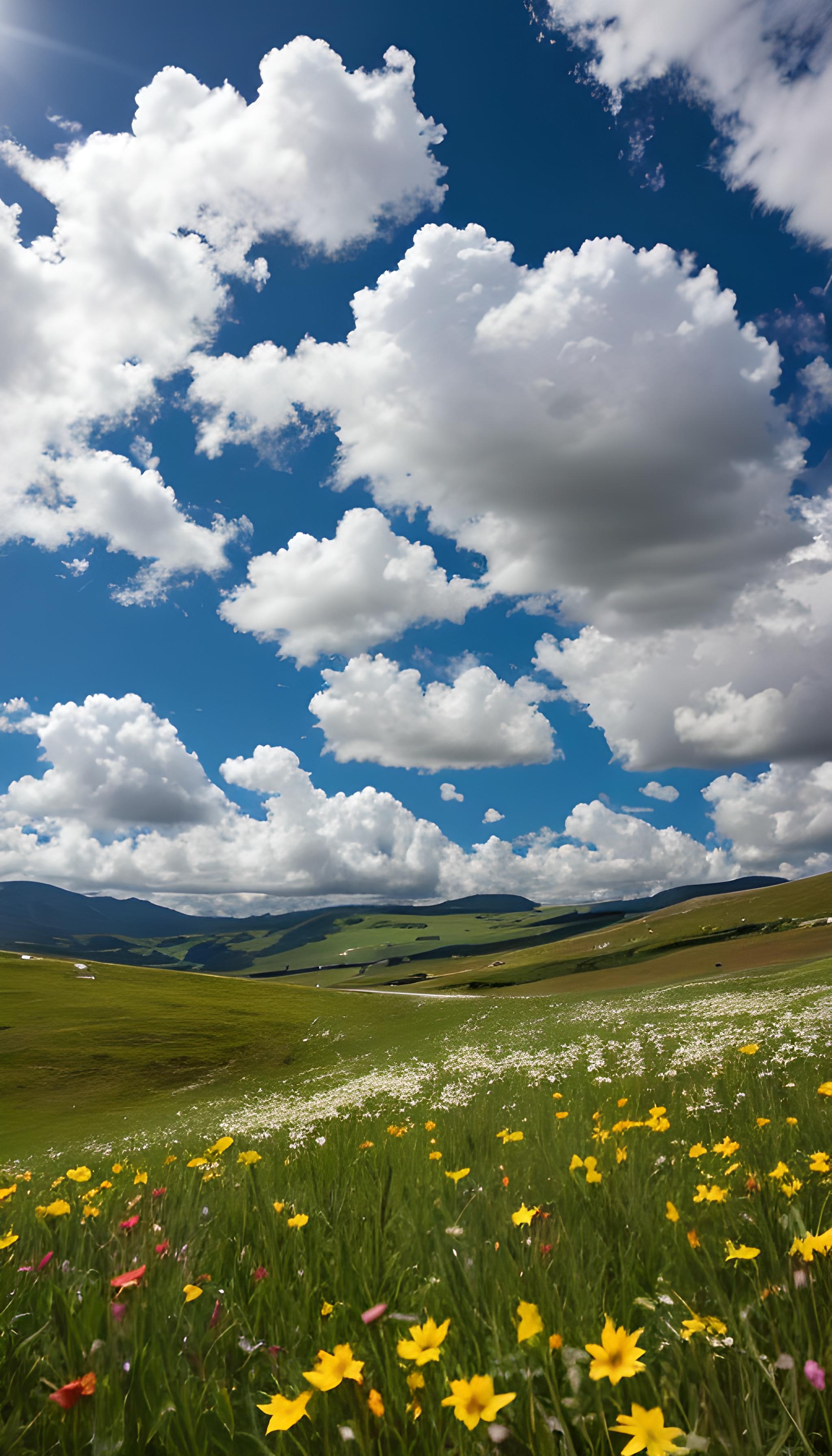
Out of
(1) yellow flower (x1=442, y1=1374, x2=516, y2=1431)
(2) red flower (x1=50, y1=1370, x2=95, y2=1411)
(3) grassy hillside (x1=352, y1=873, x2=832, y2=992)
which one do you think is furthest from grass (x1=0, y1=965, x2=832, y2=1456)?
(3) grassy hillside (x1=352, y1=873, x2=832, y2=992)

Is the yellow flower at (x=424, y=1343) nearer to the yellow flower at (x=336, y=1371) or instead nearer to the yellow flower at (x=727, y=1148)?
the yellow flower at (x=336, y=1371)

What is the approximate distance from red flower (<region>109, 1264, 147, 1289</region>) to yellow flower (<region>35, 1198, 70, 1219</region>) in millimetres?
1184

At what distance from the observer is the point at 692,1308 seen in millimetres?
2498

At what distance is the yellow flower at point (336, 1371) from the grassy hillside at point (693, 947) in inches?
3543

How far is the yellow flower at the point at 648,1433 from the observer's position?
166cm

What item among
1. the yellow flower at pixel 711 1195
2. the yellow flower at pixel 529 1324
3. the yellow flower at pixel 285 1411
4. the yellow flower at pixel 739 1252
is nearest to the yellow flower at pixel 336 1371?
the yellow flower at pixel 285 1411

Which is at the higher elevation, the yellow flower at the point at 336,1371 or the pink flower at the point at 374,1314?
the yellow flower at the point at 336,1371

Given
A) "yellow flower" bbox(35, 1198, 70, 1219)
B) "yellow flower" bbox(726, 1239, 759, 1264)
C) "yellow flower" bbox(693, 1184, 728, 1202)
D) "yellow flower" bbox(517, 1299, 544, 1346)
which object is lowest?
"yellow flower" bbox(35, 1198, 70, 1219)

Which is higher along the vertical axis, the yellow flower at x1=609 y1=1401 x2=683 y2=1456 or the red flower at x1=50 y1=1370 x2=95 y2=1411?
the yellow flower at x1=609 y1=1401 x2=683 y2=1456

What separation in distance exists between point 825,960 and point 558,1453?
70.3 m

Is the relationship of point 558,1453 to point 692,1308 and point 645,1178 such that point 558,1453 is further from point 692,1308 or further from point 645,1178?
point 645,1178

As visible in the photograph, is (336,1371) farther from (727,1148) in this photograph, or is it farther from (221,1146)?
(221,1146)

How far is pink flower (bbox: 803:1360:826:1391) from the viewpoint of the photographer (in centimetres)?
195

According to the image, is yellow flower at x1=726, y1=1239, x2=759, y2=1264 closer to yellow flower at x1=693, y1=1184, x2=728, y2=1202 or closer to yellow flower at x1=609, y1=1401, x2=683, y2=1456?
yellow flower at x1=693, y1=1184, x2=728, y2=1202
